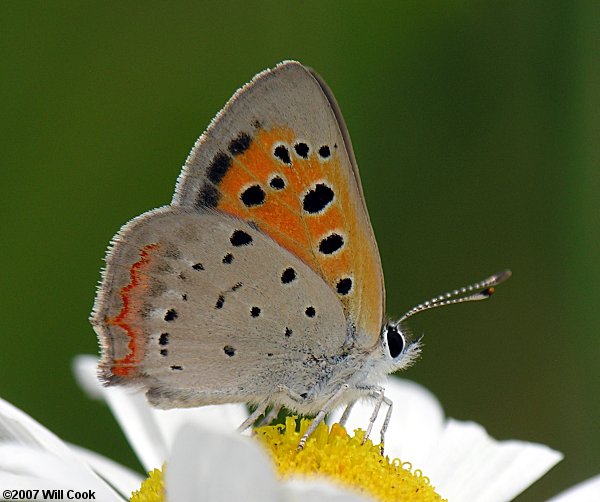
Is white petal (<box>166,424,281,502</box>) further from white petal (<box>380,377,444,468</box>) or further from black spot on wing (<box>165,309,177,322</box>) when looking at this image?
white petal (<box>380,377,444,468</box>)

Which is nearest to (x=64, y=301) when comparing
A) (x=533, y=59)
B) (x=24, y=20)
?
(x=24, y=20)

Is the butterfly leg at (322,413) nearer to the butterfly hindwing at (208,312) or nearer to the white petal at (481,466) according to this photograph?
the butterfly hindwing at (208,312)

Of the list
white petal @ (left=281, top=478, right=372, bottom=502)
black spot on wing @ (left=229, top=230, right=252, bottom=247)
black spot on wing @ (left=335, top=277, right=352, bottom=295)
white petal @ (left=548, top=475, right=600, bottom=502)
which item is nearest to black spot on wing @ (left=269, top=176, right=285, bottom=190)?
black spot on wing @ (left=229, top=230, right=252, bottom=247)

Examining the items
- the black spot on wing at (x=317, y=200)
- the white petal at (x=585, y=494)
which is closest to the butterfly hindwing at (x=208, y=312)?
the black spot on wing at (x=317, y=200)

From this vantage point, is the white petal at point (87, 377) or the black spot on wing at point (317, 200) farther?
the white petal at point (87, 377)

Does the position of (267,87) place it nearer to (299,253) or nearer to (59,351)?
(299,253)

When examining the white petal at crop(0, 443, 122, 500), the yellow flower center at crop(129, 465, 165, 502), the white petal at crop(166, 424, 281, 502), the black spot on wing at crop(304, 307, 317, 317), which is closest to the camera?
the white petal at crop(166, 424, 281, 502)
